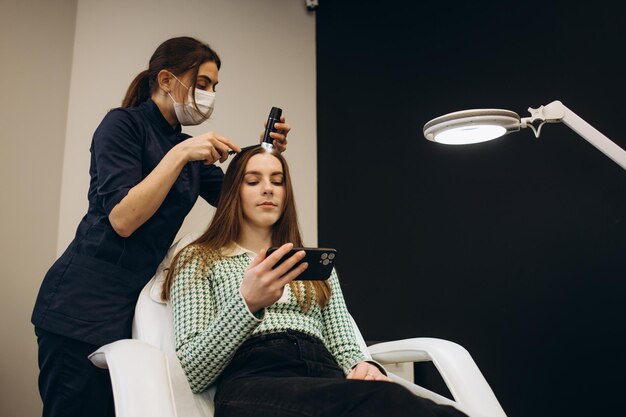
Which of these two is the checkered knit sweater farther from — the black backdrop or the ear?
the black backdrop

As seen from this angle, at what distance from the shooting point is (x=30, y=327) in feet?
5.90

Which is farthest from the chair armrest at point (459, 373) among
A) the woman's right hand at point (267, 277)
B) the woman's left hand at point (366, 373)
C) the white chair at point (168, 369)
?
the woman's right hand at point (267, 277)

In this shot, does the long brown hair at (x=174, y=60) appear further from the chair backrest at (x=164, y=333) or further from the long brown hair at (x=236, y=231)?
the chair backrest at (x=164, y=333)

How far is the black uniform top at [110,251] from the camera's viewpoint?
4.17ft

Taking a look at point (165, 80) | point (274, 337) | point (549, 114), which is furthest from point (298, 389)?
point (165, 80)

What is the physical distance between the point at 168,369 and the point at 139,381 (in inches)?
3.4

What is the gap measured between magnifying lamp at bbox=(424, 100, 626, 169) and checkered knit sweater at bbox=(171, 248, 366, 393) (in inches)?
22.5


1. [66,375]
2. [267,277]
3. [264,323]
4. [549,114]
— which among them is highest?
[549,114]

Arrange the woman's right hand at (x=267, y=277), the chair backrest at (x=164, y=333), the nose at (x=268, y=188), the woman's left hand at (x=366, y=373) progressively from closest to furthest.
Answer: the woman's right hand at (x=267, y=277) < the chair backrest at (x=164, y=333) < the woman's left hand at (x=366, y=373) < the nose at (x=268, y=188)

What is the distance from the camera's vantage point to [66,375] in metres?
1.28

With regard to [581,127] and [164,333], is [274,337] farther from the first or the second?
[581,127]

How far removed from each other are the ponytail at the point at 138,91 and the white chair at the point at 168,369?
0.45m

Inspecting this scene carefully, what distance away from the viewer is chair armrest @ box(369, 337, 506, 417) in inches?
44.4

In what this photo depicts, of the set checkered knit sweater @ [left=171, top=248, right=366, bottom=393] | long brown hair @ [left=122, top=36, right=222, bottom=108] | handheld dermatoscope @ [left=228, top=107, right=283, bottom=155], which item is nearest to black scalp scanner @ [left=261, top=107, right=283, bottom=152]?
handheld dermatoscope @ [left=228, top=107, right=283, bottom=155]
